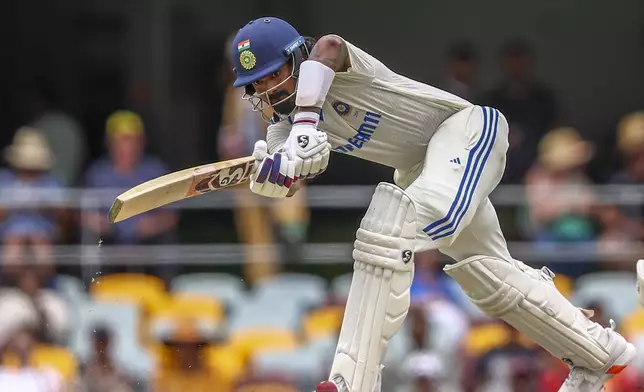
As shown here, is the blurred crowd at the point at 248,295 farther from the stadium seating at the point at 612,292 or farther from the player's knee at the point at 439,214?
the player's knee at the point at 439,214

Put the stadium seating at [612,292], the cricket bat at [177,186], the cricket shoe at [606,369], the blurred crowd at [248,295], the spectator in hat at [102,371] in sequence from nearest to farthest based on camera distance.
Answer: the cricket bat at [177,186]
the cricket shoe at [606,369]
the spectator in hat at [102,371]
the blurred crowd at [248,295]
the stadium seating at [612,292]

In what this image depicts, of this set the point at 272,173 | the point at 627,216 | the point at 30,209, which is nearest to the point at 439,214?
the point at 272,173

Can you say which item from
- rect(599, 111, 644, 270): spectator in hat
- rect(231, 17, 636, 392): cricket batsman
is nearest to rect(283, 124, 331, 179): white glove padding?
rect(231, 17, 636, 392): cricket batsman

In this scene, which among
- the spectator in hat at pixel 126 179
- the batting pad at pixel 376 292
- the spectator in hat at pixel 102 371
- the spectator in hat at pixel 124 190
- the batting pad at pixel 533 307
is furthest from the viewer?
the spectator in hat at pixel 126 179

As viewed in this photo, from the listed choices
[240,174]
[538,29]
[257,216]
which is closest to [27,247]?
[257,216]

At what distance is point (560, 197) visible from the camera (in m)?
10.8

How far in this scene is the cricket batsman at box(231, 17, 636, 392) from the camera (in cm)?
617

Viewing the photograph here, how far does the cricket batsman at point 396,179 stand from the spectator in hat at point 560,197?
363 cm

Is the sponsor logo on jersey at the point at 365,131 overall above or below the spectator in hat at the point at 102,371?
above

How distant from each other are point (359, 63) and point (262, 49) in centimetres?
44

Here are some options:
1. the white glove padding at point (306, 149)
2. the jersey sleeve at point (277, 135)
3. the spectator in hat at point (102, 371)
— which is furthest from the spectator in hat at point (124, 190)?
the white glove padding at point (306, 149)

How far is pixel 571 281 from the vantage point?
10477 mm

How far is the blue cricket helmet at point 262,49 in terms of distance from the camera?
6441 mm

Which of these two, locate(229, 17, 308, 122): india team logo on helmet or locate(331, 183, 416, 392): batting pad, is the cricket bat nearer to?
locate(229, 17, 308, 122): india team logo on helmet
